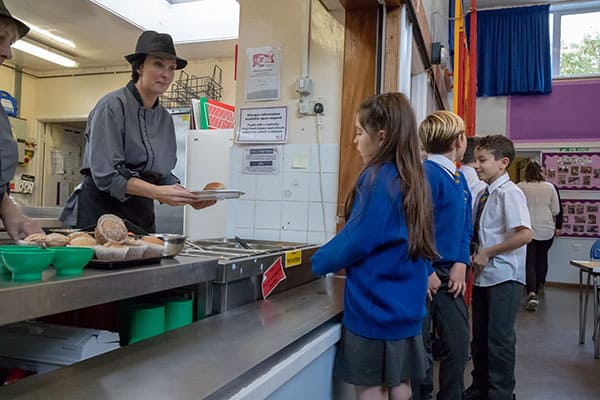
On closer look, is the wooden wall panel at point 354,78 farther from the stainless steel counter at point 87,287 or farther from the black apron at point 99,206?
the stainless steel counter at point 87,287

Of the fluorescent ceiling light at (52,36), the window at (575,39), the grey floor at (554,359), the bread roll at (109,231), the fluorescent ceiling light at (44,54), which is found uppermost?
the window at (575,39)

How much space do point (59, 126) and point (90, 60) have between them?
1299 millimetres

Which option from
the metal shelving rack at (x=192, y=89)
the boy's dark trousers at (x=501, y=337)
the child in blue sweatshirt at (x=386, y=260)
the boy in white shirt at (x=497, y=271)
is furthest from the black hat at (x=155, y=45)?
the metal shelving rack at (x=192, y=89)

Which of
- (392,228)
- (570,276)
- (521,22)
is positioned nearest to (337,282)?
(392,228)

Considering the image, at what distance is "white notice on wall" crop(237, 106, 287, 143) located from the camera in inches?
96.5

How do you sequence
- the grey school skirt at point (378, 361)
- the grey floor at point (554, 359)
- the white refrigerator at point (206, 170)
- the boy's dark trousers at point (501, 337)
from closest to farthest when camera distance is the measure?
the grey school skirt at point (378, 361)
the boy's dark trousers at point (501, 337)
the grey floor at point (554, 359)
the white refrigerator at point (206, 170)

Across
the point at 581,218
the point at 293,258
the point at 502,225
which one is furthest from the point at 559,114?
the point at 293,258

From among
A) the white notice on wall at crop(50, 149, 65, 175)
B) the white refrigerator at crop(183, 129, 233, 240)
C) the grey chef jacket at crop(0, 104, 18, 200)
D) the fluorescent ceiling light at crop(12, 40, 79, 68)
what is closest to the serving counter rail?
the grey chef jacket at crop(0, 104, 18, 200)

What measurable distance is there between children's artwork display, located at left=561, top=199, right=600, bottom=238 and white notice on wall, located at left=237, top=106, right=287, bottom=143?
588cm

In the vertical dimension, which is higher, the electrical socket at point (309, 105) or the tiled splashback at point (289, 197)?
the electrical socket at point (309, 105)

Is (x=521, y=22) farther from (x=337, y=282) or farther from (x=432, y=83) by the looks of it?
(x=337, y=282)

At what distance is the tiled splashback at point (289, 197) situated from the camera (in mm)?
2363

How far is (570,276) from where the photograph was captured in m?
6.77

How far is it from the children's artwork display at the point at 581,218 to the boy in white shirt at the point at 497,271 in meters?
5.26
